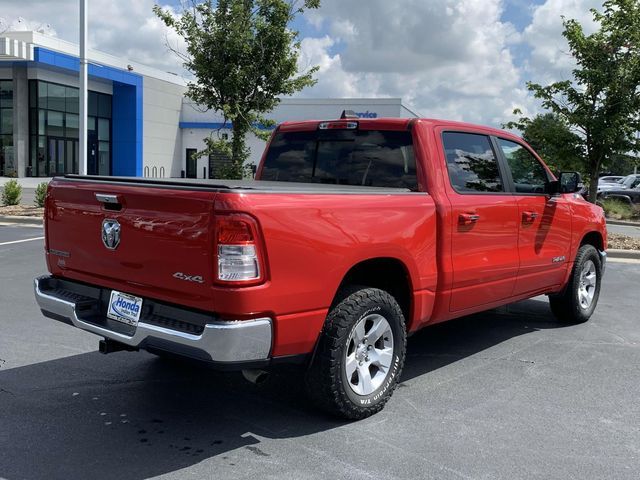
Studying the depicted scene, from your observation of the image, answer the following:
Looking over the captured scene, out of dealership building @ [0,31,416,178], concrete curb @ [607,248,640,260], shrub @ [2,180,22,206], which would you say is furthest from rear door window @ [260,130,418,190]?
dealership building @ [0,31,416,178]

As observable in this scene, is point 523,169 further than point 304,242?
Yes

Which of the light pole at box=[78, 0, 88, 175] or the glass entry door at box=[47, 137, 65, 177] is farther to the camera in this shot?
the glass entry door at box=[47, 137, 65, 177]

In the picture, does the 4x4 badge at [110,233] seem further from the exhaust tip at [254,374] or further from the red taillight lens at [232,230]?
the exhaust tip at [254,374]

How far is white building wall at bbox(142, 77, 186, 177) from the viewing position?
147 feet

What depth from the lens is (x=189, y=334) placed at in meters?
3.34

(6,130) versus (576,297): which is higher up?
(6,130)

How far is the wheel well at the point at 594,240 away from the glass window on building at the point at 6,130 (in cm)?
3737

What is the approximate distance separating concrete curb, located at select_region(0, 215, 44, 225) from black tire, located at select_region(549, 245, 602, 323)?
43.8 feet

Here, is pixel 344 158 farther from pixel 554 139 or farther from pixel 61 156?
pixel 61 156

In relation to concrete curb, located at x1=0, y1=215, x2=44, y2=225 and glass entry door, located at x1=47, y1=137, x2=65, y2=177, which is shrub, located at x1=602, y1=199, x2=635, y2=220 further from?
glass entry door, located at x1=47, y1=137, x2=65, y2=177

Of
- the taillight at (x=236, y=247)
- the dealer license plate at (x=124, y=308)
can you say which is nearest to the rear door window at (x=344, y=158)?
the taillight at (x=236, y=247)

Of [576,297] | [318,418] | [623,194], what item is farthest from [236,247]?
[623,194]

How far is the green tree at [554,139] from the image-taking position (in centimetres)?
1440

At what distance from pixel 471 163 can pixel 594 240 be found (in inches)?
103
